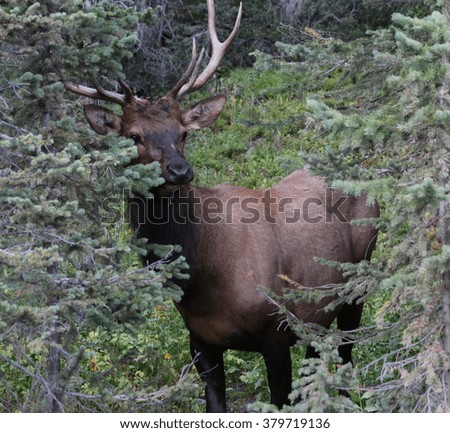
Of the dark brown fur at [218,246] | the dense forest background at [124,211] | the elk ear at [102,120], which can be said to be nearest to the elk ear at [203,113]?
the dark brown fur at [218,246]

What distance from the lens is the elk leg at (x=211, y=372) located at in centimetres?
694

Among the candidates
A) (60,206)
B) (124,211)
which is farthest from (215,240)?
(60,206)

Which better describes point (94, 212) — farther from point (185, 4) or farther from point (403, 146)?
point (185, 4)

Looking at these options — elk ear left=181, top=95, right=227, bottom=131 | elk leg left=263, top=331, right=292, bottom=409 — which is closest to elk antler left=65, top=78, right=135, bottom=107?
elk ear left=181, top=95, right=227, bottom=131

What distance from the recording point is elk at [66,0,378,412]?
651 cm

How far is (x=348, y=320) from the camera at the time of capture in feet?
26.1

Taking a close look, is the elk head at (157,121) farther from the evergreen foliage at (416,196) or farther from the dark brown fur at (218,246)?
the evergreen foliage at (416,196)

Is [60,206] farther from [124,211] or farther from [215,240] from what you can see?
[215,240]

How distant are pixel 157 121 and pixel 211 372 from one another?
202 cm

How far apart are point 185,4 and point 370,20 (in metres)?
3.22
